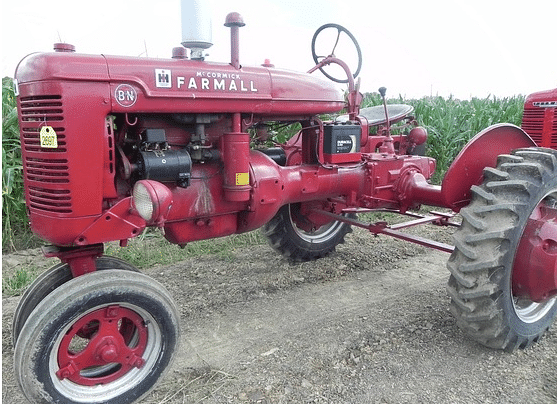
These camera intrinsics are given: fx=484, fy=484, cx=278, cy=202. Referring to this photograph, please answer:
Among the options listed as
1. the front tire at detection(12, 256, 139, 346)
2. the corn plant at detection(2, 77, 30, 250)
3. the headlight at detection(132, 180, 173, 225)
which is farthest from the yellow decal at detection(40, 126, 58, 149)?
the corn plant at detection(2, 77, 30, 250)

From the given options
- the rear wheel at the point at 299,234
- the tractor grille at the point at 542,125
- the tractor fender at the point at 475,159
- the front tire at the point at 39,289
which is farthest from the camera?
the tractor grille at the point at 542,125

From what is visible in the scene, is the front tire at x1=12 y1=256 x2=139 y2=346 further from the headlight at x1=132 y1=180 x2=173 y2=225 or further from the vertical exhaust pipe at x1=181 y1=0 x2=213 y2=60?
the vertical exhaust pipe at x1=181 y1=0 x2=213 y2=60

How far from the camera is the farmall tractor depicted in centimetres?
217

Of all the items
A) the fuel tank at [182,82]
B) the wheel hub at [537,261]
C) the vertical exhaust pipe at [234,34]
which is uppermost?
the vertical exhaust pipe at [234,34]

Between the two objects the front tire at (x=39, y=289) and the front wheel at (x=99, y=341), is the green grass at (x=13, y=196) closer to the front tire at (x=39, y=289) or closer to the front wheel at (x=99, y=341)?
the front tire at (x=39, y=289)

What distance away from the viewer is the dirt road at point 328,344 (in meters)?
2.45

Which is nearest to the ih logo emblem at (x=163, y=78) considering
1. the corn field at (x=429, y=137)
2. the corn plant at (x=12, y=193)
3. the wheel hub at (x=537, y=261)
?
the wheel hub at (x=537, y=261)

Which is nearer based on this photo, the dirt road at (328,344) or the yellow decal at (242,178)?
the dirt road at (328,344)

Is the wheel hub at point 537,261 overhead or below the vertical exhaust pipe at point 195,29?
below

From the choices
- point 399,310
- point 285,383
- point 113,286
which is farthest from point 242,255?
point 113,286

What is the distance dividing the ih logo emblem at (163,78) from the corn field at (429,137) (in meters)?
2.70

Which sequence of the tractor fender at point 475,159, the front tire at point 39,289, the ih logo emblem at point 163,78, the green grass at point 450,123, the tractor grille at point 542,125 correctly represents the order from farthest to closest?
1. the green grass at point 450,123
2. the tractor grille at point 542,125
3. the tractor fender at point 475,159
4. the front tire at point 39,289
5. the ih logo emblem at point 163,78

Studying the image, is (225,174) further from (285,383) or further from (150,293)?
(285,383)

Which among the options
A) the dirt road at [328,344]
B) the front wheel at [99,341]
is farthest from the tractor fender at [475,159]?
the front wheel at [99,341]
